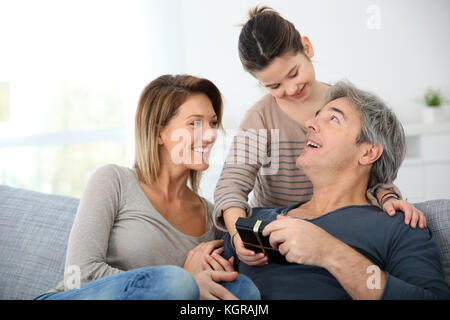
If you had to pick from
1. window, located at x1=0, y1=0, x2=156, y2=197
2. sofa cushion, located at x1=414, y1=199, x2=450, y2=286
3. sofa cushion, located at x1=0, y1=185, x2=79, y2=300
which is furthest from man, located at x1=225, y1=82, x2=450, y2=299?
window, located at x1=0, y1=0, x2=156, y2=197

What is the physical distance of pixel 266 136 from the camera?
163cm

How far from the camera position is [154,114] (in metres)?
1.59

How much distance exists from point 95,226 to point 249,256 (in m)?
0.48

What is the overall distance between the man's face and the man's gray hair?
0.03m

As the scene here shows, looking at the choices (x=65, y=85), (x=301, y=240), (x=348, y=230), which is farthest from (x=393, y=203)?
(x=65, y=85)

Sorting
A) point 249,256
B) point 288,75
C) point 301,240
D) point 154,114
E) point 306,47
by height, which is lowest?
point 249,256

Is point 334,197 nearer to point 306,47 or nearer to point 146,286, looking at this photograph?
point 306,47

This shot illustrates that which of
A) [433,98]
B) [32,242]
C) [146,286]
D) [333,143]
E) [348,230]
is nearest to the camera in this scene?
[146,286]

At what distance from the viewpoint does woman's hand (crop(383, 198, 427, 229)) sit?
4.02ft

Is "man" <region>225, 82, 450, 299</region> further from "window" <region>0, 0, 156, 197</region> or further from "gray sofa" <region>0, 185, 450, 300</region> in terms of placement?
"window" <region>0, 0, 156, 197</region>

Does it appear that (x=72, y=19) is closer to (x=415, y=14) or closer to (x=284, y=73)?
(x=284, y=73)

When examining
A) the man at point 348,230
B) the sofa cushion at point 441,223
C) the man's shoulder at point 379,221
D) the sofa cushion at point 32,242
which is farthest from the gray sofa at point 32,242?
the sofa cushion at point 441,223
